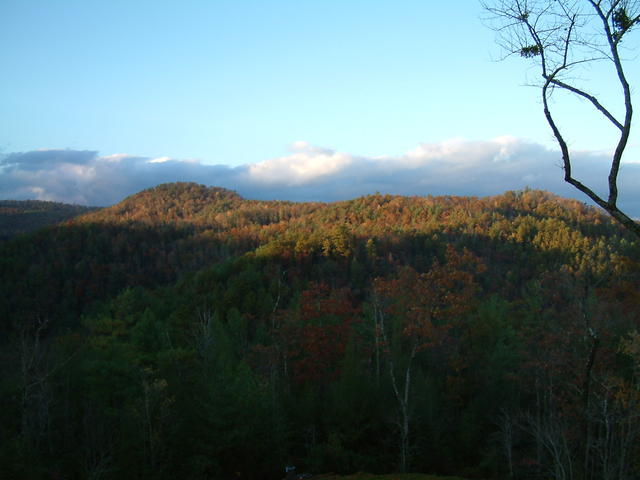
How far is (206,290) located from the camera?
57562 millimetres

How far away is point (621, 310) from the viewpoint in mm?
17297

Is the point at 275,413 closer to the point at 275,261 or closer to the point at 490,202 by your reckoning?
the point at 275,261

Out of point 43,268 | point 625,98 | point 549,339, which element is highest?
point 625,98

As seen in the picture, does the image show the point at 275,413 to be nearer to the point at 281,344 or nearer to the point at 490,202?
the point at 281,344

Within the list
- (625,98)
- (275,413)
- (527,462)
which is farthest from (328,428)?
(625,98)

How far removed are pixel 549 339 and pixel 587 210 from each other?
133 meters

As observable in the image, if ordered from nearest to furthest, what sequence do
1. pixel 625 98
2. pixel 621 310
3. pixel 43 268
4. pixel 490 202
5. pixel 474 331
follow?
pixel 625 98
pixel 621 310
pixel 474 331
pixel 43 268
pixel 490 202


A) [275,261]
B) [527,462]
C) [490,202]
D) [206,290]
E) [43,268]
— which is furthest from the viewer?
[490,202]

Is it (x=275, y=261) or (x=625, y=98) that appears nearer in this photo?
(x=625, y=98)

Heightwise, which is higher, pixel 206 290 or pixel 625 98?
pixel 625 98

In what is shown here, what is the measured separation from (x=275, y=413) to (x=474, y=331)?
12.1m

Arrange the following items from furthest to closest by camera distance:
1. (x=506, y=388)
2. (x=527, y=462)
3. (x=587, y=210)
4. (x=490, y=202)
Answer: (x=490, y=202) < (x=587, y=210) < (x=506, y=388) < (x=527, y=462)

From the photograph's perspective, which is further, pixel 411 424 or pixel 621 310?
pixel 411 424

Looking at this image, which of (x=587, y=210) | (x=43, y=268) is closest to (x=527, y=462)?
(x=43, y=268)
